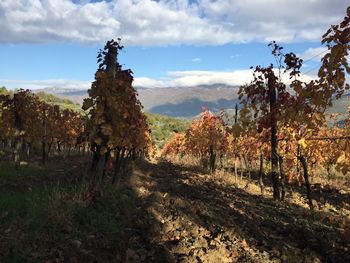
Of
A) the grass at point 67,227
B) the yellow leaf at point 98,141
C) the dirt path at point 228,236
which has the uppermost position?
the yellow leaf at point 98,141

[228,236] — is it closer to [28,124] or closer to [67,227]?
[67,227]

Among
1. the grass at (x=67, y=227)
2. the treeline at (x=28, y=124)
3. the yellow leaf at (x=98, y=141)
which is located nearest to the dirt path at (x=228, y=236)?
the grass at (x=67, y=227)

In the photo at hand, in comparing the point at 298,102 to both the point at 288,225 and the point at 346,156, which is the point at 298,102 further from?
the point at 288,225

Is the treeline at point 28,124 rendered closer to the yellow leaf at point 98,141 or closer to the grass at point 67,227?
A: the yellow leaf at point 98,141

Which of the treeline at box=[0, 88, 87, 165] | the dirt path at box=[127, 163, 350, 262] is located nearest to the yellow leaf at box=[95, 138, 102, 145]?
the treeline at box=[0, 88, 87, 165]

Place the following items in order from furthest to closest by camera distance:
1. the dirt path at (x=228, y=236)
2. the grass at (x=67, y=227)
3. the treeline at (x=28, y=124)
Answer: the treeline at (x=28, y=124) < the dirt path at (x=228, y=236) < the grass at (x=67, y=227)

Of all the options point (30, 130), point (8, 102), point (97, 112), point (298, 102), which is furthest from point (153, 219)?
point (30, 130)

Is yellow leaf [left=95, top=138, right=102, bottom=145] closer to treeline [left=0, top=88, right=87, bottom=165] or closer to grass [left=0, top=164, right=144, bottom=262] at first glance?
treeline [left=0, top=88, right=87, bottom=165]

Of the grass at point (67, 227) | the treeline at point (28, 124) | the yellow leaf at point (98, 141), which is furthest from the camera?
the treeline at point (28, 124)

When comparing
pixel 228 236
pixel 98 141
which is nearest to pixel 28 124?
pixel 98 141

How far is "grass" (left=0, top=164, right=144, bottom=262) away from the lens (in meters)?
7.12

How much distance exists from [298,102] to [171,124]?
111 metres

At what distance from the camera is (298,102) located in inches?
200

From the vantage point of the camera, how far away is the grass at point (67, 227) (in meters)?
7.12
